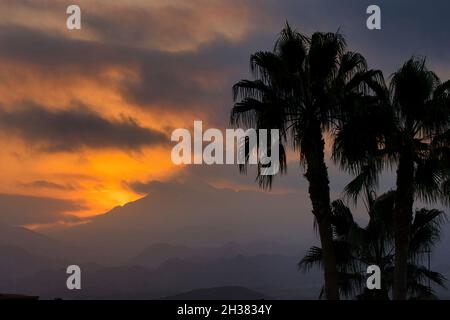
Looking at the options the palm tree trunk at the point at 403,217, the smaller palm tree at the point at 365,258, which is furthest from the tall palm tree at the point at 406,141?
the smaller palm tree at the point at 365,258

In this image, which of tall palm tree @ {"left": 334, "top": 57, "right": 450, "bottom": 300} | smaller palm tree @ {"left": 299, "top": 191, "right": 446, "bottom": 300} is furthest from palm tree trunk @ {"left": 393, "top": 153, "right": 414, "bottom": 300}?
smaller palm tree @ {"left": 299, "top": 191, "right": 446, "bottom": 300}

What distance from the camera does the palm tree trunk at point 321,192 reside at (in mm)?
21531

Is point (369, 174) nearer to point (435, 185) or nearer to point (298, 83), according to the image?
point (435, 185)

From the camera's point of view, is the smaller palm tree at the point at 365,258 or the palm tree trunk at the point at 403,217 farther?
the smaller palm tree at the point at 365,258

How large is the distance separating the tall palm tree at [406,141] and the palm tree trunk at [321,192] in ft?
2.49

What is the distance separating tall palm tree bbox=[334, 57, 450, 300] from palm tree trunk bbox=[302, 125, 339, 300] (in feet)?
2.49

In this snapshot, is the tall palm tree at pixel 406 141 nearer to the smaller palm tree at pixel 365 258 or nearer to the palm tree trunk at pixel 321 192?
the palm tree trunk at pixel 321 192

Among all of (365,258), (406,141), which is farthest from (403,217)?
(365,258)

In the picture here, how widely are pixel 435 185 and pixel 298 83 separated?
638 centimetres

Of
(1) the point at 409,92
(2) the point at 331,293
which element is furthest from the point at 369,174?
(2) the point at 331,293

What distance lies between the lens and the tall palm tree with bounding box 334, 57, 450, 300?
21.2m

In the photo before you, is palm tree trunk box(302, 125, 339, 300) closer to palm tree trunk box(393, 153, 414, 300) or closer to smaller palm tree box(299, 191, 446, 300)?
palm tree trunk box(393, 153, 414, 300)

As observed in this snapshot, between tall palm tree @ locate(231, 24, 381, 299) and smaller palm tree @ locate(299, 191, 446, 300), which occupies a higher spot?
tall palm tree @ locate(231, 24, 381, 299)
